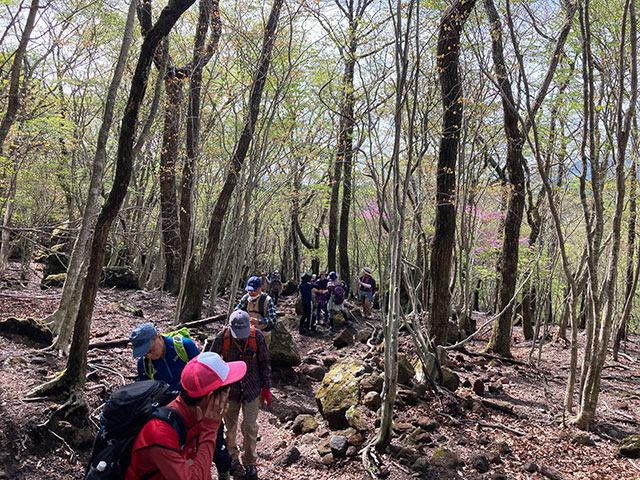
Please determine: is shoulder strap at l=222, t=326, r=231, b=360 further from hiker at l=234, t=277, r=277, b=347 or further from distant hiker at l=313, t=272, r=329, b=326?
distant hiker at l=313, t=272, r=329, b=326

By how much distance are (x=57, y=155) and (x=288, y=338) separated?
13053 mm

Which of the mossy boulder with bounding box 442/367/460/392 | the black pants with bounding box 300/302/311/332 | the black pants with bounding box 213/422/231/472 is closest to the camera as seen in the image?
the black pants with bounding box 213/422/231/472

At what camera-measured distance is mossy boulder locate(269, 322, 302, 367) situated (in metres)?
7.73

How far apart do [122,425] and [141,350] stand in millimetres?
1281

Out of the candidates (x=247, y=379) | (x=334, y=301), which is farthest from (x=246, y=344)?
(x=334, y=301)

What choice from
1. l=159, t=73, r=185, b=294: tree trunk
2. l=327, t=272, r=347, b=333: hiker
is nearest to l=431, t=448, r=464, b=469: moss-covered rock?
l=159, t=73, r=185, b=294: tree trunk

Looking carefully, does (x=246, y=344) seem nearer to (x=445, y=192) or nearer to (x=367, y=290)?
(x=445, y=192)

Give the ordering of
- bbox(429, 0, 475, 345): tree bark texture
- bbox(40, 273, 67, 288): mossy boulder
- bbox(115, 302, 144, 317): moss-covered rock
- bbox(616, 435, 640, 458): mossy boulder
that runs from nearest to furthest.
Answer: bbox(616, 435, 640, 458): mossy boulder, bbox(429, 0, 475, 345): tree bark texture, bbox(115, 302, 144, 317): moss-covered rock, bbox(40, 273, 67, 288): mossy boulder

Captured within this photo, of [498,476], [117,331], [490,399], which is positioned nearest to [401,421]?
[498,476]

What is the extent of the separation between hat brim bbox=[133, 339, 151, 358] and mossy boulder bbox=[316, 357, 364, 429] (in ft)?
10.0

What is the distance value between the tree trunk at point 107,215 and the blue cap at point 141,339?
169 centimetres

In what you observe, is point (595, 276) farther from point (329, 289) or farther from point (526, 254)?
point (329, 289)

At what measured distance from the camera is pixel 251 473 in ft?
14.2

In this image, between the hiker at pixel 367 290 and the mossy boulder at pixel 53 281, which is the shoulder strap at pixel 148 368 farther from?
the mossy boulder at pixel 53 281
